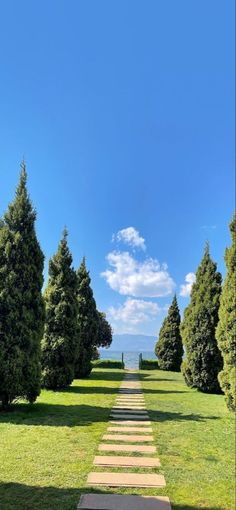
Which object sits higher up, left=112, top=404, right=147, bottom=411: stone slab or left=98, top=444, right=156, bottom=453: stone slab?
left=98, top=444, right=156, bottom=453: stone slab

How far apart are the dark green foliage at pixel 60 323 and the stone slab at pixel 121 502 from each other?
10.3 m

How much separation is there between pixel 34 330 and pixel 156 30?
309 inches

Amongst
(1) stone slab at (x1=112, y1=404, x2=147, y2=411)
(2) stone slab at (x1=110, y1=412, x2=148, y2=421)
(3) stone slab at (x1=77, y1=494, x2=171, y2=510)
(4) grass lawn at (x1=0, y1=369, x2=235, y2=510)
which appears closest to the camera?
(3) stone slab at (x1=77, y1=494, x2=171, y2=510)

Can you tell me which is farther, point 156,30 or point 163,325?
point 163,325

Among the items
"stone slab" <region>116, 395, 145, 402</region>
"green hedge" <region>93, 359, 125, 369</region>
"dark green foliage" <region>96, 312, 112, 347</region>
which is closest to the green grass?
"stone slab" <region>116, 395, 145, 402</region>

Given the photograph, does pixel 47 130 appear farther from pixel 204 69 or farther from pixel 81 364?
pixel 81 364

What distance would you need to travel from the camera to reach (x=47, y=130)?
467 inches

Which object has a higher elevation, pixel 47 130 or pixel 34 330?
pixel 47 130

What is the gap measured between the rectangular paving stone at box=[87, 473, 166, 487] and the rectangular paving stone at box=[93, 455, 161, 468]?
0.42m

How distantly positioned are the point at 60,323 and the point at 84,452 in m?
9.10

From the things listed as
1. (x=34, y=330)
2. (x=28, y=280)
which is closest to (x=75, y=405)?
(x=34, y=330)

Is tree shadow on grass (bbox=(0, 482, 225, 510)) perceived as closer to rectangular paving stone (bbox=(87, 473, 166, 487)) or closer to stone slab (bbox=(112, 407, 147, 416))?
rectangular paving stone (bbox=(87, 473, 166, 487))

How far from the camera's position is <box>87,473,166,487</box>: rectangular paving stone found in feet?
14.6

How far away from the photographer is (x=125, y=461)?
5.38 m
